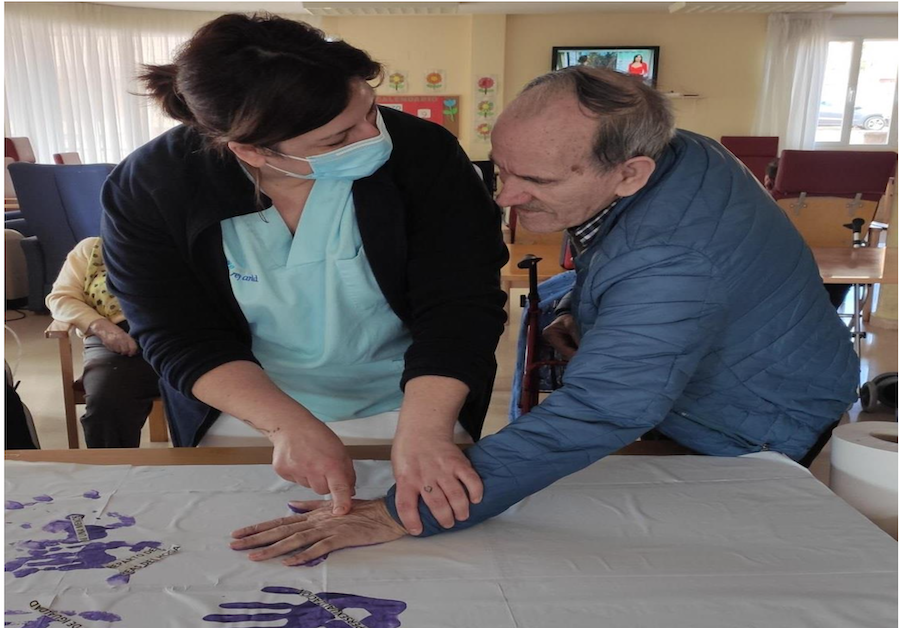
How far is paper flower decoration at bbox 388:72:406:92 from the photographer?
30.0 feet

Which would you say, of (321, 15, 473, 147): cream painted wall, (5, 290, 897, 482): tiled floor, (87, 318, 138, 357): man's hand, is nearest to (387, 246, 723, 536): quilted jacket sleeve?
(5, 290, 897, 482): tiled floor

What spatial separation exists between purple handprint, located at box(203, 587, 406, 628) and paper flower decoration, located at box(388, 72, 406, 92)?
8.86 m

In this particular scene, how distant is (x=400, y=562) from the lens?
940mm

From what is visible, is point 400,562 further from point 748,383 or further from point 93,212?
point 93,212

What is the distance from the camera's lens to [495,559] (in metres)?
0.94

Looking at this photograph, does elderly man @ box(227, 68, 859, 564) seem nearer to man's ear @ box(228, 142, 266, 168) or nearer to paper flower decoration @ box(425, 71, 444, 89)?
man's ear @ box(228, 142, 266, 168)

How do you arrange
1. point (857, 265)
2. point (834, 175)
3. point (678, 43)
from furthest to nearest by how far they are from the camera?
point (678, 43) < point (834, 175) < point (857, 265)

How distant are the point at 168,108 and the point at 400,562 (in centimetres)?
69

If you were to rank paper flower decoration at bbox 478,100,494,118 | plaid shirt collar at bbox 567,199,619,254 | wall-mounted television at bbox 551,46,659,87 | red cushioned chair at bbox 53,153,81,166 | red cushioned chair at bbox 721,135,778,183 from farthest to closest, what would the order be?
paper flower decoration at bbox 478,100,494,118 → wall-mounted television at bbox 551,46,659,87 → red cushioned chair at bbox 53,153,81,166 → red cushioned chair at bbox 721,135,778,183 → plaid shirt collar at bbox 567,199,619,254

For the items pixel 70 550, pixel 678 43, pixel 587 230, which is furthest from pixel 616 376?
pixel 678 43

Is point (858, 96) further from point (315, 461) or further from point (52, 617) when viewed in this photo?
point (52, 617)

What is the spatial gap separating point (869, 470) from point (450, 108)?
867 centimetres

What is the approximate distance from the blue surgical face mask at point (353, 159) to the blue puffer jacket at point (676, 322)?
35 cm

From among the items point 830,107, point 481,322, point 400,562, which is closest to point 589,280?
point 481,322
